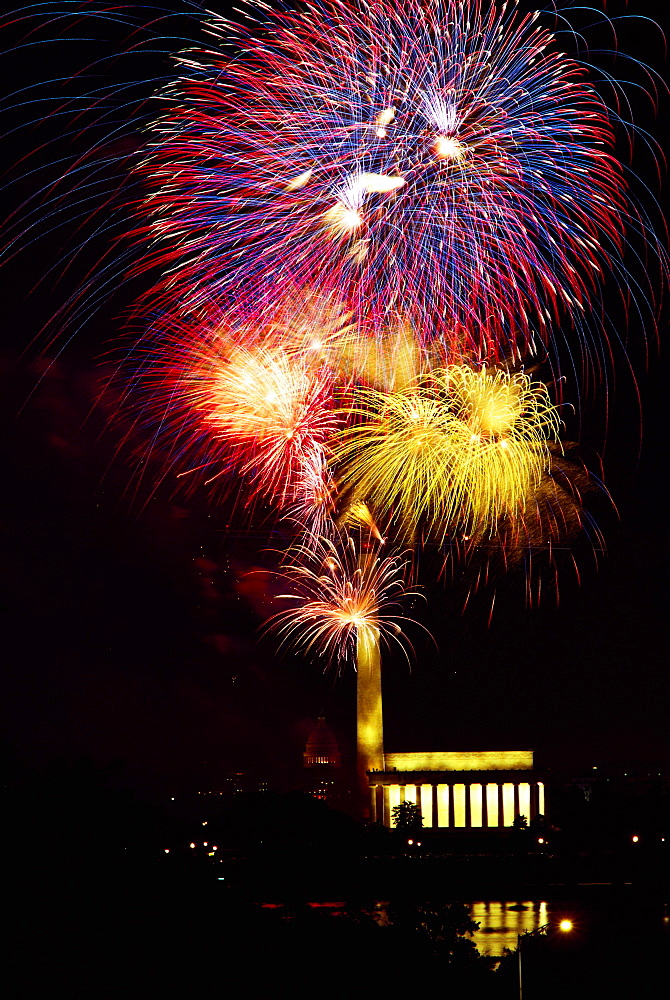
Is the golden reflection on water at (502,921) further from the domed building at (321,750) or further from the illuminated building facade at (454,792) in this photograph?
the domed building at (321,750)

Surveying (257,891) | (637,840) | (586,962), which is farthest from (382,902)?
(637,840)

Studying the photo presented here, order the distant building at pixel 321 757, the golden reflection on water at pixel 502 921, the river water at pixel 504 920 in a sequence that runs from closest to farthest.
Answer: the golden reflection on water at pixel 502 921, the river water at pixel 504 920, the distant building at pixel 321 757

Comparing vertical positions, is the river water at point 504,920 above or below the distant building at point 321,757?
below

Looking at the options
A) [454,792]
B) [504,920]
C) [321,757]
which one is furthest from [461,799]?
[504,920]

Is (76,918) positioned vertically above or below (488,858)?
below

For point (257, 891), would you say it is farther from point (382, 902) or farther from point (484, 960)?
point (484, 960)

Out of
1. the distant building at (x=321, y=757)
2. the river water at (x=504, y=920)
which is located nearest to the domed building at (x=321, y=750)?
the distant building at (x=321, y=757)
